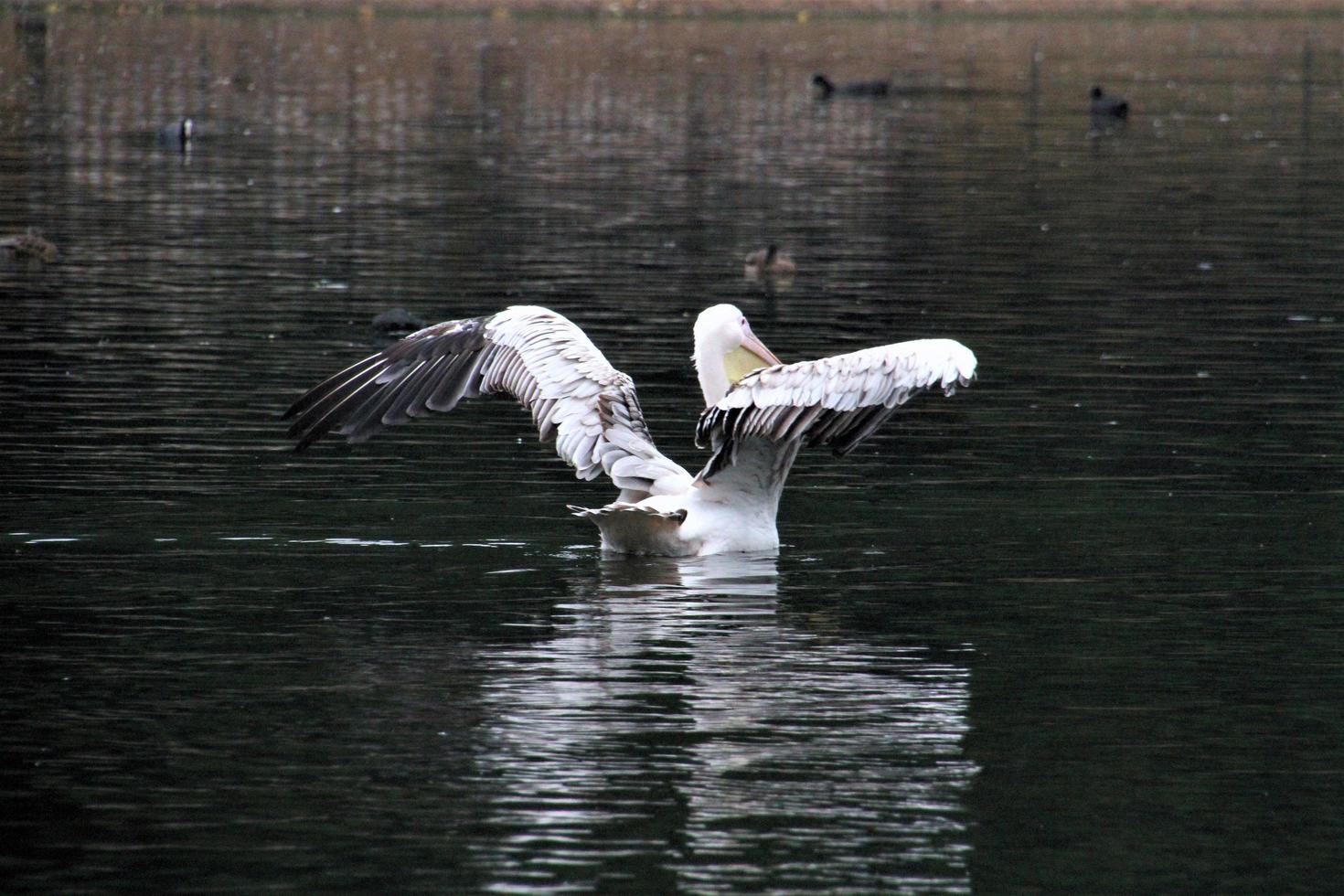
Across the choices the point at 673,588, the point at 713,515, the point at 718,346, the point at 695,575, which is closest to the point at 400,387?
the point at 718,346

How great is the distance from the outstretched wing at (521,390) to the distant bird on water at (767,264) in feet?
34.7

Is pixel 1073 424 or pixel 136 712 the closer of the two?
pixel 136 712

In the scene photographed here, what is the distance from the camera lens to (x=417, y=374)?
12.3 m

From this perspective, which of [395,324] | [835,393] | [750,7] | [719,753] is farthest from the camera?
[750,7]

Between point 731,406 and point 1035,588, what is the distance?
1.56 m

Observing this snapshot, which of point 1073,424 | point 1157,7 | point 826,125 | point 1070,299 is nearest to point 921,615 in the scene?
point 1073,424

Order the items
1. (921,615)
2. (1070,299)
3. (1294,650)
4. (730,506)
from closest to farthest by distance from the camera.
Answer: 1. (1294,650)
2. (921,615)
3. (730,506)
4. (1070,299)

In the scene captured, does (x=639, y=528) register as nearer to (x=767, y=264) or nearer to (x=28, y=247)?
(x=767, y=264)

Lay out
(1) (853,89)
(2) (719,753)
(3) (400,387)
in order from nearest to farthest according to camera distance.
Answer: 1. (2) (719,753)
2. (3) (400,387)
3. (1) (853,89)

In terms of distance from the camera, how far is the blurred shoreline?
91.6 m

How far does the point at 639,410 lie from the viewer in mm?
11609

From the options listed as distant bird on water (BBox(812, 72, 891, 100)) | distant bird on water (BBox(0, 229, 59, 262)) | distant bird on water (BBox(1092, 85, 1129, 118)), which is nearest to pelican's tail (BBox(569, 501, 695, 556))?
distant bird on water (BBox(0, 229, 59, 262))

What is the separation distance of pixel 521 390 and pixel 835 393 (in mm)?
2263

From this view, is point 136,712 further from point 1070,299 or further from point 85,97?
point 85,97
